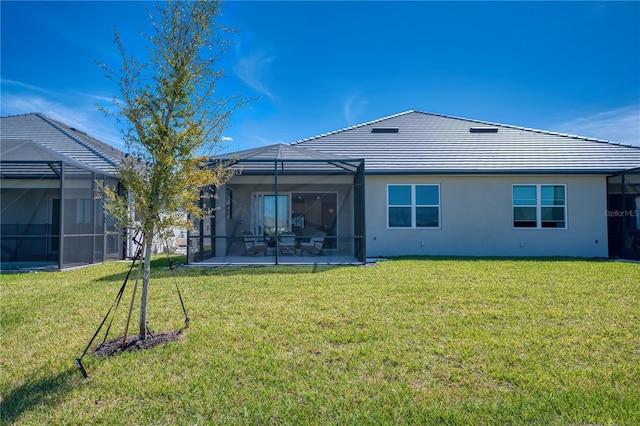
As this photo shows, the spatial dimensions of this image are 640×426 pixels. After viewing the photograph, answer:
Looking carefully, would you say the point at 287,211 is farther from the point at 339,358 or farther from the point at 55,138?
the point at 55,138

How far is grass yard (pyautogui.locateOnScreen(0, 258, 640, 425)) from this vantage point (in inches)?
105

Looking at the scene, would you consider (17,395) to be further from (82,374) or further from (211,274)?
(211,274)

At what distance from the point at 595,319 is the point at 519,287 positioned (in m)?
2.08

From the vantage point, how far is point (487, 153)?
14094mm

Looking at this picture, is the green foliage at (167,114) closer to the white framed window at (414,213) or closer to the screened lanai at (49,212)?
the screened lanai at (49,212)

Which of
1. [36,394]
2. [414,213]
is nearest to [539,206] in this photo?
[414,213]

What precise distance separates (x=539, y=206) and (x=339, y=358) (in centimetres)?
1213

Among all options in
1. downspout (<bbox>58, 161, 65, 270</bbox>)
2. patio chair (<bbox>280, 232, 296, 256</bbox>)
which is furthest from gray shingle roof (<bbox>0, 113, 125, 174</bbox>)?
patio chair (<bbox>280, 232, 296, 256</bbox>)

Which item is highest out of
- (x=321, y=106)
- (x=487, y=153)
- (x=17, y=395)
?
(x=321, y=106)

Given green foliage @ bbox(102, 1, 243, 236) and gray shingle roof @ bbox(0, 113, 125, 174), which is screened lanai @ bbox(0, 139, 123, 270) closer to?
gray shingle roof @ bbox(0, 113, 125, 174)

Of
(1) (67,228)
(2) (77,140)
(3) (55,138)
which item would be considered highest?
(3) (55,138)

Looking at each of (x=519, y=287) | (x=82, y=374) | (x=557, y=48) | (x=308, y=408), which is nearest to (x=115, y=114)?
(x=82, y=374)

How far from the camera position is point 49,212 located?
13.0m

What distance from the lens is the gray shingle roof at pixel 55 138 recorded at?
13284mm
